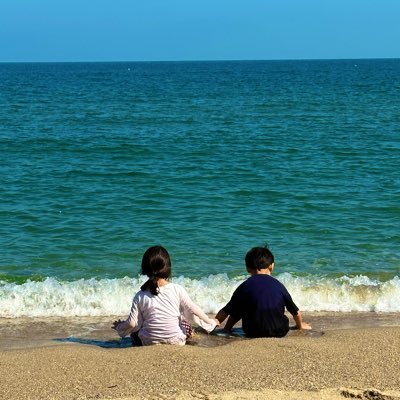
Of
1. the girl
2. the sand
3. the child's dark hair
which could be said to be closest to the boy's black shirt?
the sand

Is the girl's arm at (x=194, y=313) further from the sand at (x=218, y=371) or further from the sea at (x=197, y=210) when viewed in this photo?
the sea at (x=197, y=210)

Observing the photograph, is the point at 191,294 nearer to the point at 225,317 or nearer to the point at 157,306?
the point at 225,317

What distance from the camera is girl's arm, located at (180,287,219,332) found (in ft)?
21.9

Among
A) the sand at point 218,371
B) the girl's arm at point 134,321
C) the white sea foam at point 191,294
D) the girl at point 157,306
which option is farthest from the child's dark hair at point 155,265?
the white sea foam at point 191,294

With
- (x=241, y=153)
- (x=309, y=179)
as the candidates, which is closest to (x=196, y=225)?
(x=309, y=179)

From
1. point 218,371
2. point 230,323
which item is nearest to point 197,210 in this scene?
point 230,323

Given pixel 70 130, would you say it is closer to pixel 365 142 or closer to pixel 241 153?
pixel 241 153

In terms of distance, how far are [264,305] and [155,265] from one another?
1.11 metres

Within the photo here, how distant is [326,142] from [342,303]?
15.3 meters

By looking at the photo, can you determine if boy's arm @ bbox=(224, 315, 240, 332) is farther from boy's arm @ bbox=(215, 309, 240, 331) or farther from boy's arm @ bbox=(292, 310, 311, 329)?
boy's arm @ bbox=(292, 310, 311, 329)

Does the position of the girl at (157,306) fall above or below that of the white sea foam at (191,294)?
above

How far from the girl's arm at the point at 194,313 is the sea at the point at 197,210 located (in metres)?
2.27

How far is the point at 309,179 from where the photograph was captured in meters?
17.5

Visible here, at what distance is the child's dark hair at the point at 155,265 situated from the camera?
6.50 metres
